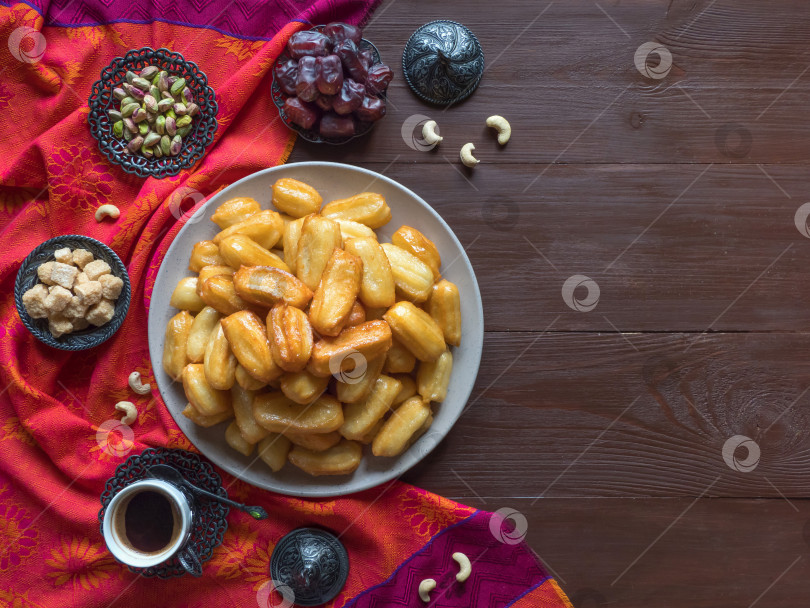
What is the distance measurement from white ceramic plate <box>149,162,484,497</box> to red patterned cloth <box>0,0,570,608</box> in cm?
10

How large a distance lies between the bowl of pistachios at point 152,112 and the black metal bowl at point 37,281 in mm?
216

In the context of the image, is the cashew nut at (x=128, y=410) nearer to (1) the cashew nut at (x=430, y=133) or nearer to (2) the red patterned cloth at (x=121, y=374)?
(2) the red patterned cloth at (x=121, y=374)

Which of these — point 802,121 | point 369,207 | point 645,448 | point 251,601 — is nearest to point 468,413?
point 645,448

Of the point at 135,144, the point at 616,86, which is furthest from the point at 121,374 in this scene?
the point at 616,86

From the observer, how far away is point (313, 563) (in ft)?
4.87

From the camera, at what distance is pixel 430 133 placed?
159 centimetres

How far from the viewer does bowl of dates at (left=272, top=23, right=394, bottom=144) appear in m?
1.50

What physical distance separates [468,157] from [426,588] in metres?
1.08

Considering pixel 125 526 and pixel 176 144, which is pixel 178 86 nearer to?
pixel 176 144

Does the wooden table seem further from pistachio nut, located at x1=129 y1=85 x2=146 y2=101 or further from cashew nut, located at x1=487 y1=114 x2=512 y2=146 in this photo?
pistachio nut, located at x1=129 y1=85 x2=146 y2=101

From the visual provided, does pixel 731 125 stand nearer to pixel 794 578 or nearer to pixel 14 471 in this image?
pixel 794 578

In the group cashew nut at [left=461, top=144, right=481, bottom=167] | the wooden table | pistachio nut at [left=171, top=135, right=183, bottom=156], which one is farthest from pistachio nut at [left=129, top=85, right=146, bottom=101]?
cashew nut at [left=461, top=144, right=481, bottom=167]

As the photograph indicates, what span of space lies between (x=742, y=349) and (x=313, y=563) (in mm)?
1240

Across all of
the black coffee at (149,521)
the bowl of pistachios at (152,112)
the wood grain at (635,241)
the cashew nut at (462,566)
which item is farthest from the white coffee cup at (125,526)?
the wood grain at (635,241)
